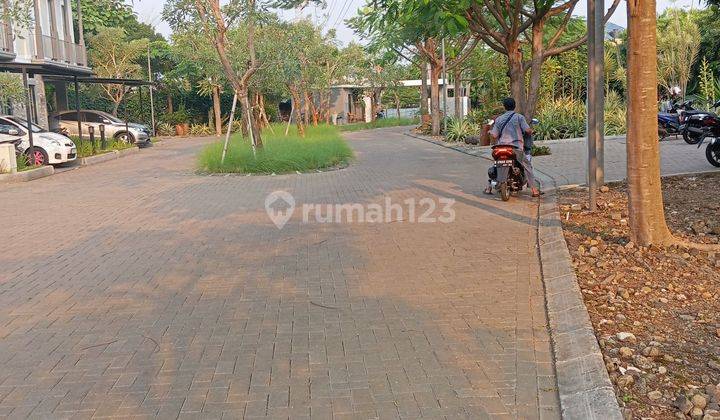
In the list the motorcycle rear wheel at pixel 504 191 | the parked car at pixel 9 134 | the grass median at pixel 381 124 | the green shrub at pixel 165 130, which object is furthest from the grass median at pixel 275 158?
the grass median at pixel 381 124

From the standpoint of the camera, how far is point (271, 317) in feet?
19.3

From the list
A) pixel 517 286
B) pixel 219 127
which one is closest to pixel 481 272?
pixel 517 286

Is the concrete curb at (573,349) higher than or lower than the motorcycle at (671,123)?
lower

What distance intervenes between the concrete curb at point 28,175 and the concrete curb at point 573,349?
14.0 m

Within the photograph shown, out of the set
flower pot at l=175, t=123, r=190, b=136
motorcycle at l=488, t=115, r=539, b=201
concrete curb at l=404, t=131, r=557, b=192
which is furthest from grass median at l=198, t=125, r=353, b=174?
flower pot at l=175, t=123, r=190, b=136

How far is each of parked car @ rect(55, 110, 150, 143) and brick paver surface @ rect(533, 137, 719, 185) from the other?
1814 cm

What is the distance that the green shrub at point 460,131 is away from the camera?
89.8 feet

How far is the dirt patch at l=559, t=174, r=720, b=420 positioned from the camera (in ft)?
13.6

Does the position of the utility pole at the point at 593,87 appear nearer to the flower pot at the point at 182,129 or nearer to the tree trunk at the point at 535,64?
the tree trunk at the point at 535,64

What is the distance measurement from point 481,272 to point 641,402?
308cm

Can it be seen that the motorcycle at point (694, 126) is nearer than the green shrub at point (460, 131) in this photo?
Yes

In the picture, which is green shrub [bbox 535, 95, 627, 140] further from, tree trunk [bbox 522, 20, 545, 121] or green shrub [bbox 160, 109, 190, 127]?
green shrub [bbox 160, 109, 190, 127]

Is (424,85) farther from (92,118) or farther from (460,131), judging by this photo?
(92,118)

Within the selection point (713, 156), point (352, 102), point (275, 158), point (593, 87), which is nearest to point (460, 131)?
point (275, 158)
